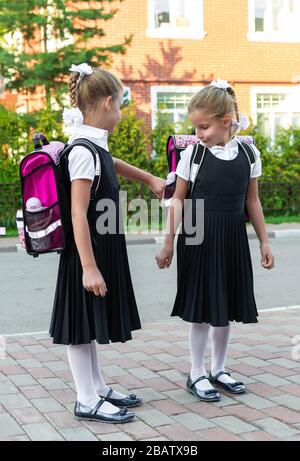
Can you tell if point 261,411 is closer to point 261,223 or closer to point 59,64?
point 261,223

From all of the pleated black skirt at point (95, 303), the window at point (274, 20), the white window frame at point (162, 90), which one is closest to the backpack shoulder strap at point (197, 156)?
the pleated black skirt at point (95, 303)

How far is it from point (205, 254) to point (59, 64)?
11.4m

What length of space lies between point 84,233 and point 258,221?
1192 mm

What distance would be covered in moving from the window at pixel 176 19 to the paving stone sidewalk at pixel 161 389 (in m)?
13.1

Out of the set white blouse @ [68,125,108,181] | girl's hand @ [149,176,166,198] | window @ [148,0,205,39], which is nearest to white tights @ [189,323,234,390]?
girl's hand @ [149,176,166,198]

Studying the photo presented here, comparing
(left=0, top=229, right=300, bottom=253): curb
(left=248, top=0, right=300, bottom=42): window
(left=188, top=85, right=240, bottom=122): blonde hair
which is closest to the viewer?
(left=188, top=85, right=240, bottom=122): blonde hair

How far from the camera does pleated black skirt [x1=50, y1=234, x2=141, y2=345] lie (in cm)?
329

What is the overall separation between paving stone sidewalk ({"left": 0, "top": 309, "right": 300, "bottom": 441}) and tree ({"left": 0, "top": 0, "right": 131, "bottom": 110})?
9.88 meters

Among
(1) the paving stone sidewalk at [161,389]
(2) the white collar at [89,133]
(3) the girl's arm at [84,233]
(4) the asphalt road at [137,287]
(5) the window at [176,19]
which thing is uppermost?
(5) the window at [176,19]

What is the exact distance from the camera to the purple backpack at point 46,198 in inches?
125

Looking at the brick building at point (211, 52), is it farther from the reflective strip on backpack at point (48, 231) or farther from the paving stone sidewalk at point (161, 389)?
the reflective strip on backpack at point (48, 231)

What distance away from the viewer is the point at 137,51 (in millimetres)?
16953

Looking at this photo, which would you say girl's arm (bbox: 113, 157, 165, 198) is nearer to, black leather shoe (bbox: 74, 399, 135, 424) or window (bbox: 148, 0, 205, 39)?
black leather shoe (bbox: 74, 399, 135, 424)
